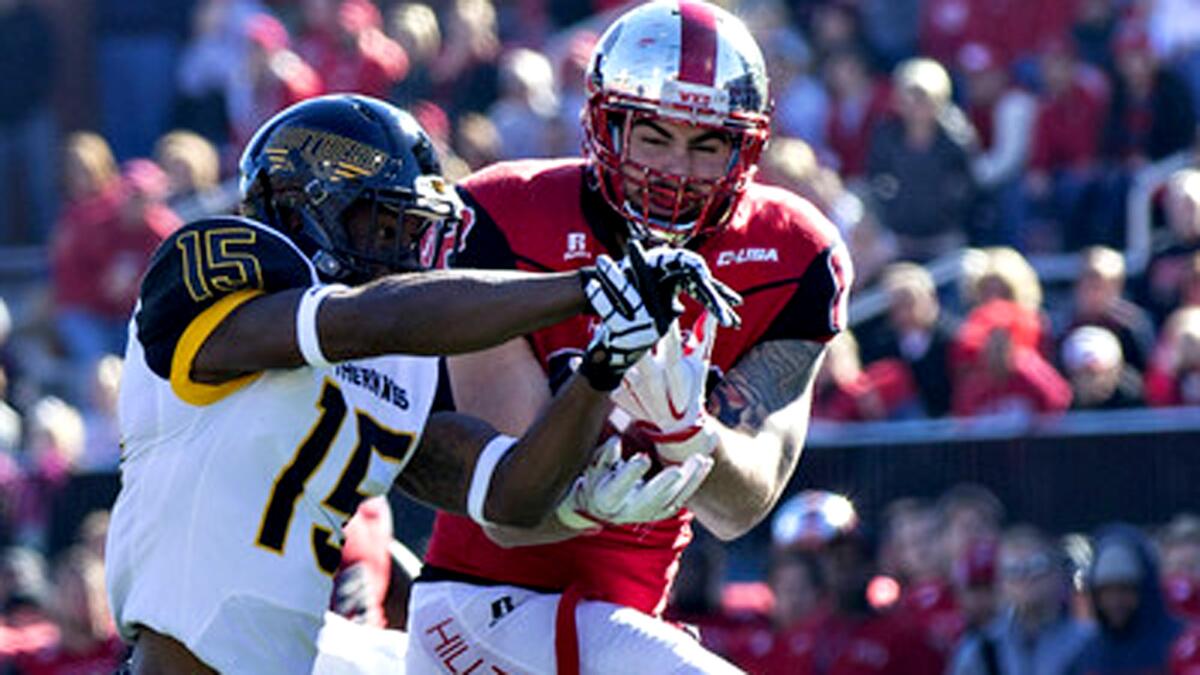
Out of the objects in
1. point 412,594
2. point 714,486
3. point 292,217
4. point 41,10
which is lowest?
point 41,10

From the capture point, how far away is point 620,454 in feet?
16.3

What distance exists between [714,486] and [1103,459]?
4.89 m

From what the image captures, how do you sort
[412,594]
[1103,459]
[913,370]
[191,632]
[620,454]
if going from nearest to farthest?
[191,632] → [620,454] → [412,594] → [1103,459] → [913,370]

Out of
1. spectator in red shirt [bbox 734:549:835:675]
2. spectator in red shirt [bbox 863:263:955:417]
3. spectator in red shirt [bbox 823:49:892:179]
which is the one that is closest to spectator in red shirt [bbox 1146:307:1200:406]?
spectator in red shirt [bbox 863:263:955:417]

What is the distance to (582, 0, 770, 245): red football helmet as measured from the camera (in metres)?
5.22

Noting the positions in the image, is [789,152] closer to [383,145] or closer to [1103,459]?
[1103,459]

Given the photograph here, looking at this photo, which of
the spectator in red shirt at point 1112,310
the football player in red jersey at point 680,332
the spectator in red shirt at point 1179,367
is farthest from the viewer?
the spectator in red shirt at point 1112,310

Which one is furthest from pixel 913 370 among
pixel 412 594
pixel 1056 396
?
pixel 412 594

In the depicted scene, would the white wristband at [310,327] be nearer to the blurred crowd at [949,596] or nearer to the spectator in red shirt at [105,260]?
the blurred crowd at [949,596]

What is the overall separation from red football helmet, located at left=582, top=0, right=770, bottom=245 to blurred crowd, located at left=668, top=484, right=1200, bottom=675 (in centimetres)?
387

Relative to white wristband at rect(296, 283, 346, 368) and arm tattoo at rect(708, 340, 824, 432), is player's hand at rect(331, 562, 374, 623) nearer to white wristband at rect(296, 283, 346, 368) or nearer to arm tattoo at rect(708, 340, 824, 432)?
arm tattoo at rect(708, 340, 824, 432)

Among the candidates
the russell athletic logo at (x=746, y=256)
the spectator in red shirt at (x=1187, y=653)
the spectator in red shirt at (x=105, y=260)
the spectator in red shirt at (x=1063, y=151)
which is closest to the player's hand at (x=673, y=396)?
the russell athletic logo at (x=746, y=256)

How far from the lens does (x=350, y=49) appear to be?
13695mm

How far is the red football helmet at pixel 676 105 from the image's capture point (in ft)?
17.1
